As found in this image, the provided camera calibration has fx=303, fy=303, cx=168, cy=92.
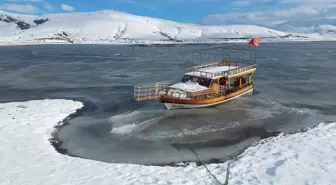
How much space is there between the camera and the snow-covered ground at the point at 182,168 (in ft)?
44.5

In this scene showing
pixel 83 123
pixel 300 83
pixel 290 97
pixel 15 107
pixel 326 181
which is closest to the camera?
pixel 326 181

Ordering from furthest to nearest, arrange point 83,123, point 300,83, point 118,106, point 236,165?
1. point 300,83
2. point 118,106
3. point 83,123
4. point 236,165

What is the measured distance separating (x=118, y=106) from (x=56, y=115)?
626 centimetres

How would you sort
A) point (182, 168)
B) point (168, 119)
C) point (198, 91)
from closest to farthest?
point (182, 168) < point (168, 119) < point (198, 91)

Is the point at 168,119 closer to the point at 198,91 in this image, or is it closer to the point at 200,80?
the point at 198,91

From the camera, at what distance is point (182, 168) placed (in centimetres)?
1515

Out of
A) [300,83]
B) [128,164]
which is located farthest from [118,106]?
[300,83]

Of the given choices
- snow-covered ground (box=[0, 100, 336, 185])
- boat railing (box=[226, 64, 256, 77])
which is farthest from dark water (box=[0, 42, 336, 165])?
boat railing (box=[226, 64, 256, 77])

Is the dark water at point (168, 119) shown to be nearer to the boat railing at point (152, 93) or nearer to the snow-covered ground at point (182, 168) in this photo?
the boat railing at point (152, 93)

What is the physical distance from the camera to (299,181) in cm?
1322

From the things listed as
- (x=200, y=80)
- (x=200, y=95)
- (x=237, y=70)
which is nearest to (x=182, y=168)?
(x=200, y=95)

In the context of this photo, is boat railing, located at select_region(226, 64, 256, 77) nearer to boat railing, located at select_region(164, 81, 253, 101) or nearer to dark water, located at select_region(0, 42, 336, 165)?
boat railing, located at select_region(164, 81, 253, 101)

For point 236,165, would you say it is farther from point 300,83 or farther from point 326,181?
point 300,83

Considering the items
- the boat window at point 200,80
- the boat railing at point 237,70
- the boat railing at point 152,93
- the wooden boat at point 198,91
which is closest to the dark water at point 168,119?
the wooden boat at point 198,91
